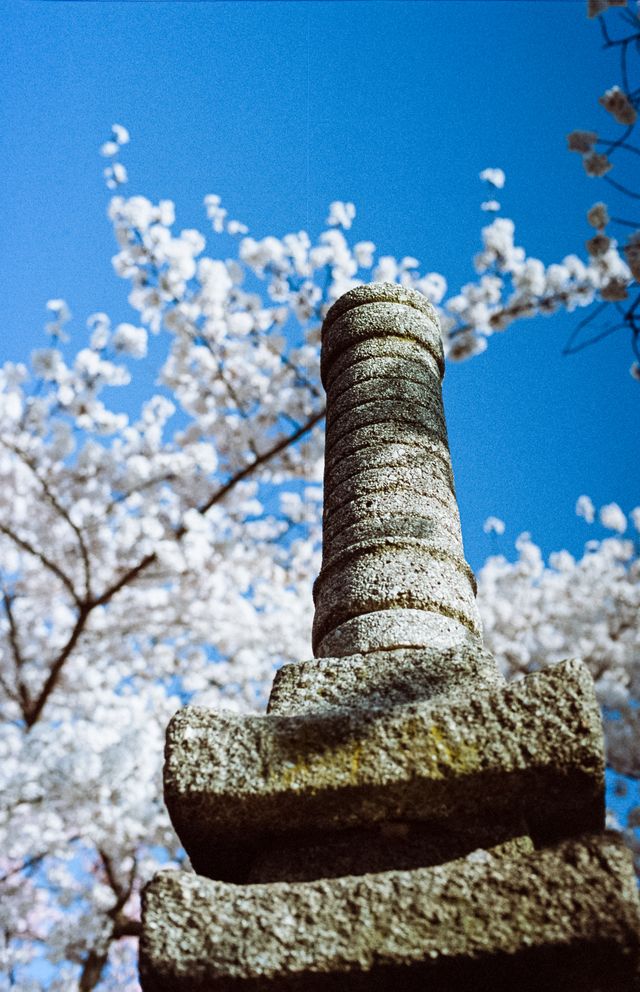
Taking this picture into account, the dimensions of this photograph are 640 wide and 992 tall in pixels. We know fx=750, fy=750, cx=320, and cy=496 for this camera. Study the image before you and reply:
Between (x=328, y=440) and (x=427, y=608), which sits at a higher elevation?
(x=328, y=440)

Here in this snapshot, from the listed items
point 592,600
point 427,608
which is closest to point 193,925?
point 427,608

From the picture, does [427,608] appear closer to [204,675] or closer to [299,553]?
[204,675]

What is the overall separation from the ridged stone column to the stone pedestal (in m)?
0.08

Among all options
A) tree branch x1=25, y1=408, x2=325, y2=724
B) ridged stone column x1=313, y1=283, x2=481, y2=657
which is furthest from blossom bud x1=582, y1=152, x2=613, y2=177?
tree branch x1=25, y1=408, x2=325, y2=724

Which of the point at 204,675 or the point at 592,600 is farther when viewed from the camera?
the point at 592,600

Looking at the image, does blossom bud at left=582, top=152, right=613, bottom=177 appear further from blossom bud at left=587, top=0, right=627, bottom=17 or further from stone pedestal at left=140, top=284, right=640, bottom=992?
stone pedestal at left=140, top=284, right=640, bottom=992

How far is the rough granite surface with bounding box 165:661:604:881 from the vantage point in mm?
1801

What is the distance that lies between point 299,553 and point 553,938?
11.8m

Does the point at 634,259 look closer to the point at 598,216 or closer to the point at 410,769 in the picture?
the point at 598,216

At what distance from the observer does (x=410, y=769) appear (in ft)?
6.04

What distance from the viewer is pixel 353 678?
2264mm

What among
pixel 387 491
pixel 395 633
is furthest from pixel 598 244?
pixel 395 633

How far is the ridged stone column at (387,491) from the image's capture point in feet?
9.20

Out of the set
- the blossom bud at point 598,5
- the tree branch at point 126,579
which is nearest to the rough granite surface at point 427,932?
the blossom bud at point 598,5
